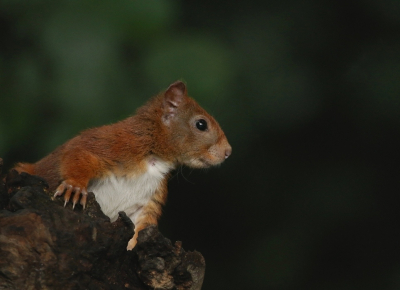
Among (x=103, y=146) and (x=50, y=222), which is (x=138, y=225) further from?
(x=50, y=222)

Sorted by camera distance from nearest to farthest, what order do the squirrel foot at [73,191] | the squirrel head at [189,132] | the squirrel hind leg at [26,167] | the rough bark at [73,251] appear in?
the rough bark at [73,251] → the squirrel foot at [73,191] → the squirrel hind leg at [26,167] → the squirrel head at [189,132]

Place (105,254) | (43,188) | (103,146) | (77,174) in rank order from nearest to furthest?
1. (105,254)
2. (43,188)
3. (77,174)
4. (103,146)

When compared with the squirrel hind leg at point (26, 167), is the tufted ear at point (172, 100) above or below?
above

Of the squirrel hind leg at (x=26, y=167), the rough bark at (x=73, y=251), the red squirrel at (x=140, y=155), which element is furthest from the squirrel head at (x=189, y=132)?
the rough bark at (x=73, y=251)

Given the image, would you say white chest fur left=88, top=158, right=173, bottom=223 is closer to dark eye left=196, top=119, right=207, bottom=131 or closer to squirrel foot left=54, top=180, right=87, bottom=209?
dark eye left=196, top=119, right=207, bottom=131

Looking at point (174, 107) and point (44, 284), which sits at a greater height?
point (174, 107)

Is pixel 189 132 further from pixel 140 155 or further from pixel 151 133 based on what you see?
pixel 140 155

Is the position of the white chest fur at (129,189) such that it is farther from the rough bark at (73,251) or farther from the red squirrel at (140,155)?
the rough bark at (73,251)

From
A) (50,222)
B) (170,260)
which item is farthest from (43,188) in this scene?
(170,260)

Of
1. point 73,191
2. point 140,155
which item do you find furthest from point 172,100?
point 73,191
